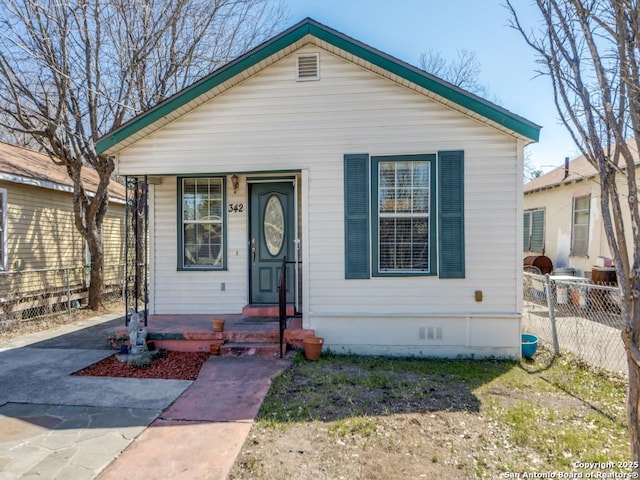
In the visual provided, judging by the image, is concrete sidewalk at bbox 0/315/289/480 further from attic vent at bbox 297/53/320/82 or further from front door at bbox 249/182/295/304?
attic vent at bbox 297/53/320/82

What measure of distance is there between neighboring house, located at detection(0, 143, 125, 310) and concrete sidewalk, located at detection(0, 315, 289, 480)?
396 cm

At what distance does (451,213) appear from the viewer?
546cm

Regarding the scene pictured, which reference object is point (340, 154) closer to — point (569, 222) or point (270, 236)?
point (270, 236)

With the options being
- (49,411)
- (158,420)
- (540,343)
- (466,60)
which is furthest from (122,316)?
(466,60)

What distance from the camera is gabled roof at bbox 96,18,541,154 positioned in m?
5.19

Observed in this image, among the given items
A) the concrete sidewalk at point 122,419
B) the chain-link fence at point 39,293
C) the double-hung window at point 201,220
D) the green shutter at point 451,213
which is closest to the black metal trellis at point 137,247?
the double-hung window at point 201,220

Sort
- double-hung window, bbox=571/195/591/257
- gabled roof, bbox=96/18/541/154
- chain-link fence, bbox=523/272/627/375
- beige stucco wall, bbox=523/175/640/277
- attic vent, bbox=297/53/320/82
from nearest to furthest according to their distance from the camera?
gabled roof, bbox=96/18/541/154, chain-link fence, bbox=523/272/627/375, attic vent, bbox=297/53/320/82, beige stucco wall, bbox=523/175/640/277, double-hung window, bbox=571/195/591/257

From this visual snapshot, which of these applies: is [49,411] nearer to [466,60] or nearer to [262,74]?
[262,74]

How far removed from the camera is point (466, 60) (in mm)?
17172

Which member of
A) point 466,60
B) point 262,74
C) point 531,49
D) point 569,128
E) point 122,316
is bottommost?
point 122,316

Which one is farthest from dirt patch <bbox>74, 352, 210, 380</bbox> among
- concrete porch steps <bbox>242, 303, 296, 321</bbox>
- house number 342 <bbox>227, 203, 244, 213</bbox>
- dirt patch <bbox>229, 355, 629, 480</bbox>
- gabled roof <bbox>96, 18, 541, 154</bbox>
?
gabled roof <bbox>96, 18, 541, 154</bbox>

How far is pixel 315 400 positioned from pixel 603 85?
349 cm

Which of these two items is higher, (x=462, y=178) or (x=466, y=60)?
(x=466, y=60)

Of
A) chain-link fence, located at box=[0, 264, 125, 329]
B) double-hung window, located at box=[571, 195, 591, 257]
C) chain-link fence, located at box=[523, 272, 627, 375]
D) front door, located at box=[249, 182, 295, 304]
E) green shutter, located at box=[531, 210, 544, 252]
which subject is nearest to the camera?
chain-link fence, located at box=[523, 272, 627, 375]
